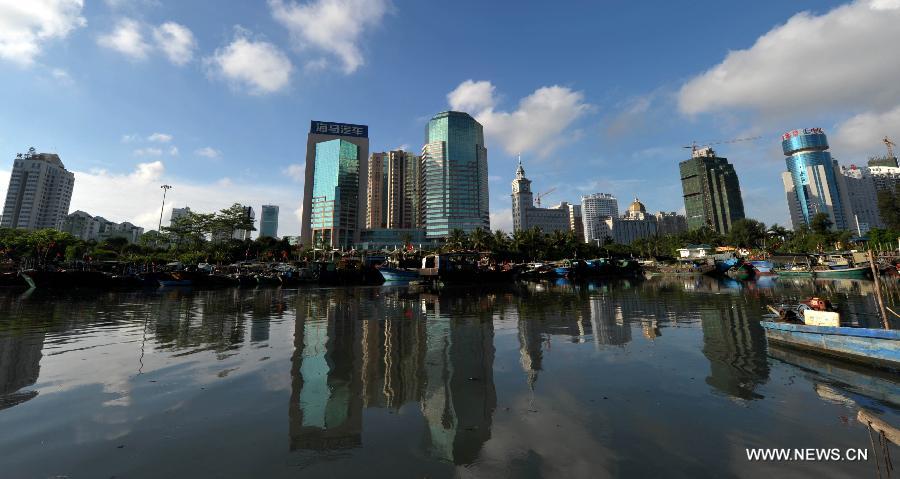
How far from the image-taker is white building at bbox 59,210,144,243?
154375 millimetres

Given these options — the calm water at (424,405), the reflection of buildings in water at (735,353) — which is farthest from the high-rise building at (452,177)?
the calm water at (424,405)

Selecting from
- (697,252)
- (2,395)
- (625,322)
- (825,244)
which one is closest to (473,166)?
(697,252)

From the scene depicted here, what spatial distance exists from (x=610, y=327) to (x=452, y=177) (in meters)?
154

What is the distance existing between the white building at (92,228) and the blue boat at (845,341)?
182 meters

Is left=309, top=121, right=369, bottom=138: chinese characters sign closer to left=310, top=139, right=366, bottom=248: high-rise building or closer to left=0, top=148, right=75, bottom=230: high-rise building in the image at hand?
left=310, top=139, right=366, bottom=248: high-rise building

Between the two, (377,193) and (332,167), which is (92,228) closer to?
(332,167)

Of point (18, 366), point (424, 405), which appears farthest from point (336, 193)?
point (424, 405)

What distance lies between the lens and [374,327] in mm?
16328

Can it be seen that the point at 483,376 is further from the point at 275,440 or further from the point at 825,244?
the point at 825,244

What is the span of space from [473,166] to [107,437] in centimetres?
16936

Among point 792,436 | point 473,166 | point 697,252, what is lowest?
point 792,436

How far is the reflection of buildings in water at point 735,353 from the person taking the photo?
8000 millimetres

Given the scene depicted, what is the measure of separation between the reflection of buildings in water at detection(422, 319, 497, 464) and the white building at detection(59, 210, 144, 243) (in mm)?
174638

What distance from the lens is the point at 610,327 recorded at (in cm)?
1571
